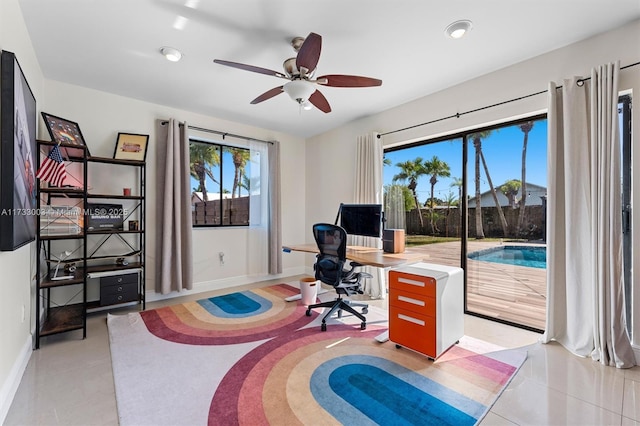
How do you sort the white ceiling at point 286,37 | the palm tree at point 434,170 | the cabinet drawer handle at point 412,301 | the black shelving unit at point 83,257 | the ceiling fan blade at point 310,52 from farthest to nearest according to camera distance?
the palm tree at point 434,170 → the black shelving unit at point 83,257 → the cabinet drawer handle at point 412,301 → the white ceiling at point 286,37 → the ceiling fan blade at point 310,52

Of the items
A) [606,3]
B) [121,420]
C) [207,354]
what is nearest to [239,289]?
[207,354]

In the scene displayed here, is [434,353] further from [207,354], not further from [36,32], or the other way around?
[36,32]

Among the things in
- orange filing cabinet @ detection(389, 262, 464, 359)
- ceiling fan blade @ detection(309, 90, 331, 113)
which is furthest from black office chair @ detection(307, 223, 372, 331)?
ceiling fan blade @ detection(309, 90, 331, 113)

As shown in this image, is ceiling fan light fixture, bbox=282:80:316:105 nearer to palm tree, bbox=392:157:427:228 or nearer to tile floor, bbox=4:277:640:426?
palm tree, bbox=392:157:427:228

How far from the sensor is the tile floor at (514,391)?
5.22 feet

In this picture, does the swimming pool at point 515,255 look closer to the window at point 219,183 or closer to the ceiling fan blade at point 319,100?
the ceiling fan blade at point 319,100

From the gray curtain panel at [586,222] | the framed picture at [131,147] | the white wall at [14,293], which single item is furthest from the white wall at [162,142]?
the gray curtain panel at [586,222]

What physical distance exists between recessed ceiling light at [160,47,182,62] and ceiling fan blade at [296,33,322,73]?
1220 millimetres

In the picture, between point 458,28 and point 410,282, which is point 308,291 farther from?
point 458,28

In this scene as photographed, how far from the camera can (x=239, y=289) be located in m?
4.26

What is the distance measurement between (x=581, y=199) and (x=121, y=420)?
3552 millimetres

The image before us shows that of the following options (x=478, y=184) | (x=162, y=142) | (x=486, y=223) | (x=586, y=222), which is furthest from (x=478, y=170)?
(x=162, y=142)

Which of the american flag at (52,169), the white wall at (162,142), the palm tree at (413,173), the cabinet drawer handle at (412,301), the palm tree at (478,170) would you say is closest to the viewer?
the cabinet drawer handle at (412,301)

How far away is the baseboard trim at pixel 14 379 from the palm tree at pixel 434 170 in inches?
153
